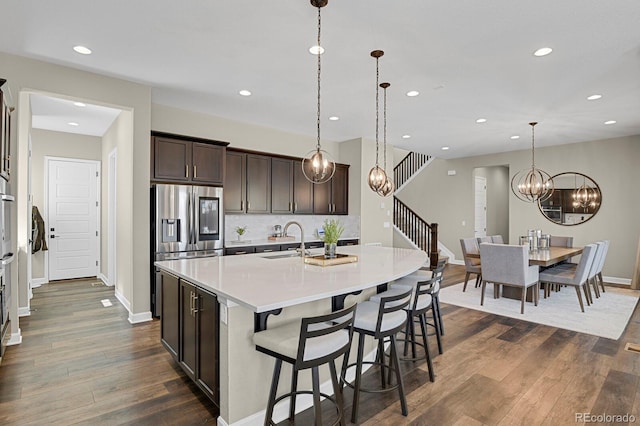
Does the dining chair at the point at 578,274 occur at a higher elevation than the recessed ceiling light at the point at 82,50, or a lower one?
lower

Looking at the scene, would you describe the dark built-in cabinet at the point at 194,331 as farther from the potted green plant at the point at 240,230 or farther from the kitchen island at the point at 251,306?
A: the potted green plant at the point at 240,230

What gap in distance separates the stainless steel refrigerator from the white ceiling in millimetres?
1338

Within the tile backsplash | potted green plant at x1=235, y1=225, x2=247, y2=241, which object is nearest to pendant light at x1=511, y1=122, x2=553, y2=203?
the tile backsplash

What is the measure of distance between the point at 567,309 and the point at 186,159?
227 inches

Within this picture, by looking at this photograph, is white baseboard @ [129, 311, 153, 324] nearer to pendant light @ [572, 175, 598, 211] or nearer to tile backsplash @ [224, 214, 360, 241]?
tile backsplash @ [224, 214, 360, 241]

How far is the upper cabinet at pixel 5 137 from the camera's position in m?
2.90

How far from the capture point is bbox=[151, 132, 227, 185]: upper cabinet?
4.45 m

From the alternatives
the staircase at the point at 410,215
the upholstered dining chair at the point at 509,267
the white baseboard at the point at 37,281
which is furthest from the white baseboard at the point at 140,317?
the staircase at the point at 410,215

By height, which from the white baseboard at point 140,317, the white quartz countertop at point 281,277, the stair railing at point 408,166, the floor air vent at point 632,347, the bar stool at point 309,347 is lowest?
the floor air vent at point 632,347

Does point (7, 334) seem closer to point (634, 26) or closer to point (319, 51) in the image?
point (319, 51)

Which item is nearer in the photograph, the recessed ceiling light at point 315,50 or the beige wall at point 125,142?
the recessed ceiling light at point 315,50

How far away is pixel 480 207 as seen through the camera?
31.1 feet

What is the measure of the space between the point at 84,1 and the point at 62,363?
2.99 meters

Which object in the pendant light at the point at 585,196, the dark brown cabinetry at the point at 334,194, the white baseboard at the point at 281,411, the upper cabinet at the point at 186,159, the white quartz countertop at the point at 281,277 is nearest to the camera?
the white quartz countertop at the point at 281,277
